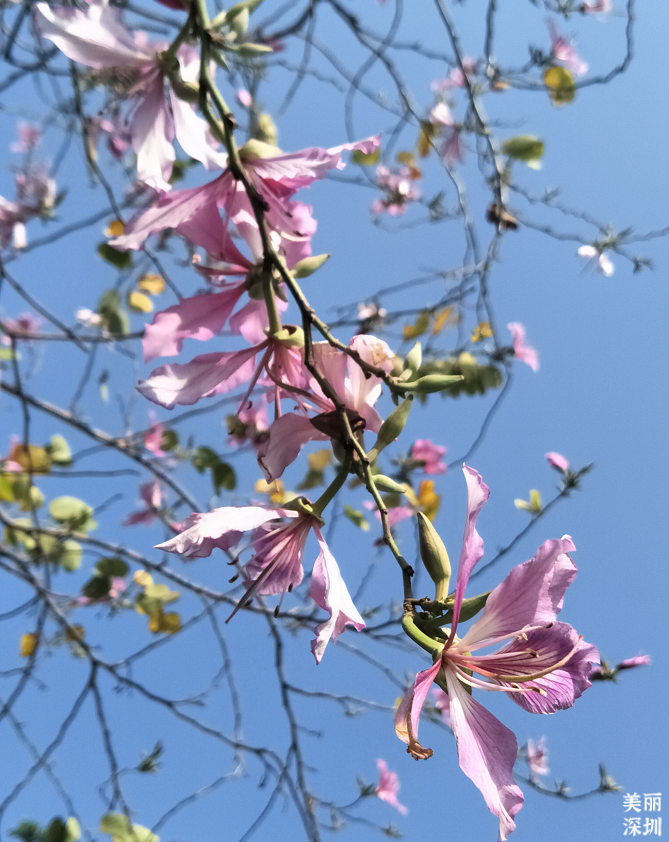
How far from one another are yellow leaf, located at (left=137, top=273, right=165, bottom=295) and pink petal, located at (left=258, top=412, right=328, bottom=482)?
991 millimetres

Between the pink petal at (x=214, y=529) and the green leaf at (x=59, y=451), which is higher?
the green leaf at (x=59, y=451)

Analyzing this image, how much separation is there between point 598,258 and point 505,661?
1.40 metres

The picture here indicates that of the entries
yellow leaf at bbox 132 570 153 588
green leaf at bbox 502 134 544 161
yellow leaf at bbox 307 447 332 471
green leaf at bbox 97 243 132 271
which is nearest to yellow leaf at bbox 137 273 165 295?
green leaf at bbox 97 243 132 271

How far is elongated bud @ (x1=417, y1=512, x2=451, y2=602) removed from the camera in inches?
13.2

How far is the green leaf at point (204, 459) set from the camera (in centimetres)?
102

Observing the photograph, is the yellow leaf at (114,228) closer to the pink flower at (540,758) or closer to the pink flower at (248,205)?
the pink flower at (248,205)

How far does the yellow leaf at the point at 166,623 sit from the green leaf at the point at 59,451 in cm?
37

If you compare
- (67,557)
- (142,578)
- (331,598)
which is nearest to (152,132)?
(331,598)

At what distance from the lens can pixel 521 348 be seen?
1338mm

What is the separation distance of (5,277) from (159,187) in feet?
2.29

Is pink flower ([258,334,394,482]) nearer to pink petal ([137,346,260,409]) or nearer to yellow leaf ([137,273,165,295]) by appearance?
pink petal ([137,346,260,409])

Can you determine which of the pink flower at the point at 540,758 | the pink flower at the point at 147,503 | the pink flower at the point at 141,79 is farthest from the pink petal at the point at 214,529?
the pink flower at the point at 540,758

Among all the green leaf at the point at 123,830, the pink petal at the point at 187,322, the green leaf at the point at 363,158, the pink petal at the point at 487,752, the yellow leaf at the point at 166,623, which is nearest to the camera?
the pink petal at the point at 487,752

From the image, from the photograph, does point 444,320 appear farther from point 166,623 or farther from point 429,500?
point 166,623
